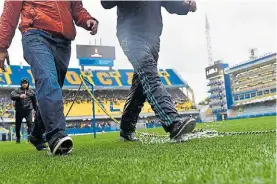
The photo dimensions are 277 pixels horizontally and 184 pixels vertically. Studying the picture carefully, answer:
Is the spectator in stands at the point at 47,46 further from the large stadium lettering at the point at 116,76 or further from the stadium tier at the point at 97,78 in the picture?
the large stadium lettering at the point at 116,76

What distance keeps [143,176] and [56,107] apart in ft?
4.70

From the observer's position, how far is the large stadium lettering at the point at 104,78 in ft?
114

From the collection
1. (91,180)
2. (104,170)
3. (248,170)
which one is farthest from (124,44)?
(248,170)

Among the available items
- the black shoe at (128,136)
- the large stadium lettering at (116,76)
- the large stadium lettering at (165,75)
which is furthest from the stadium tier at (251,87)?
the black shoe at (128,136)

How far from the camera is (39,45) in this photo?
2566 millimetres

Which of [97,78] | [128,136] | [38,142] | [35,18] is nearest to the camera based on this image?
[35,18]

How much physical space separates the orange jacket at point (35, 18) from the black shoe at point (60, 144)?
0.73 metres

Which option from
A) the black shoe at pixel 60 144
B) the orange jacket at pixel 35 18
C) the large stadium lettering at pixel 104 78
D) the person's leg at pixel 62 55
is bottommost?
the black shoe at pixel 60 144

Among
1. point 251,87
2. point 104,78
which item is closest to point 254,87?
point 251,87

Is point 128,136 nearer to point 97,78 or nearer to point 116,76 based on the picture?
→ point 97,78

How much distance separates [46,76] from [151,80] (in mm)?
698

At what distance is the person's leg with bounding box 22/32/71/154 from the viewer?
2.38 meters

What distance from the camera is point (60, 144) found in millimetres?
2307

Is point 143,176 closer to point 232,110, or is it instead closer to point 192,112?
point 192,112
